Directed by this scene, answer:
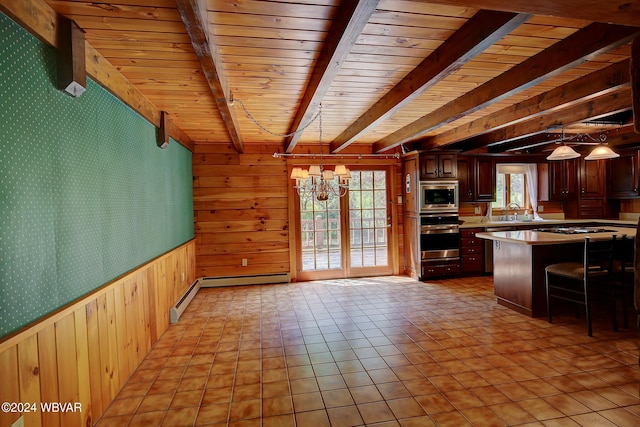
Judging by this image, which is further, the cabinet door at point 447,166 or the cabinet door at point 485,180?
the cabinet door at point 485,180

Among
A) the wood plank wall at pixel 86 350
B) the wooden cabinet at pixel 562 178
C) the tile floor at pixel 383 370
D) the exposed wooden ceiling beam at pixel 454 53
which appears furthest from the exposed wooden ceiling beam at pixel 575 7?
the wooden cabinet at pixel 562 178

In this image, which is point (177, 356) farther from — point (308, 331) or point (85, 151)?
point (85, 151)

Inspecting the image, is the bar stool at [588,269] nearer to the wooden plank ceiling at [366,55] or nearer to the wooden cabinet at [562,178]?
the wooden plank ceiling at [366,55]

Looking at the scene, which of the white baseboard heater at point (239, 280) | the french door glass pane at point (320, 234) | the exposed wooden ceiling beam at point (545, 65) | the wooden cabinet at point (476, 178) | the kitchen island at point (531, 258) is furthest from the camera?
the wooden cabinet at point (476, 178)

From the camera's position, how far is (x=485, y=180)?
611 centimetres

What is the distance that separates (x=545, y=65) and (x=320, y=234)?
13.5 feet

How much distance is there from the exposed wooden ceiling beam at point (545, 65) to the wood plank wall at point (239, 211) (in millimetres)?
2931

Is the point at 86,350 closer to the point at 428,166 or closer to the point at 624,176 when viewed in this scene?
the point at 428,166

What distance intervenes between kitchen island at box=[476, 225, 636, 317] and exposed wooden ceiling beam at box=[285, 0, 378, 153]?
8.67 feet

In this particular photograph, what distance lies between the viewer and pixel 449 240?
5.73 metres

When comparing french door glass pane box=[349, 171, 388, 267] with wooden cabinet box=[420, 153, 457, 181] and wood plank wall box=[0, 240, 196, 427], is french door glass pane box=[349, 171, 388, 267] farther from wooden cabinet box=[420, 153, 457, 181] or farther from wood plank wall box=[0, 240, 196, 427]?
wood plank wall box=[0, 240, 196, 427]

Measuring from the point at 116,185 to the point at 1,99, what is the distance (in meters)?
1.19

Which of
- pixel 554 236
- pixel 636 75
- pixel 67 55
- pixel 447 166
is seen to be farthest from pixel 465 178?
pixel 67 55

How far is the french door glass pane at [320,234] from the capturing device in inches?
232
